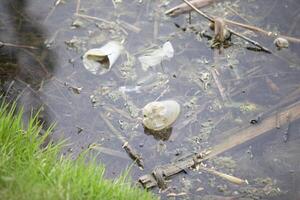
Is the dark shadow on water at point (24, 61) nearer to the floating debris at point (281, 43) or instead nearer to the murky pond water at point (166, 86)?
the murky pond water at point (166, 86)

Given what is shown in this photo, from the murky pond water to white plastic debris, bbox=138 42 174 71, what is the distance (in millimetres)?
37

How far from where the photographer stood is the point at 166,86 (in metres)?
4.19

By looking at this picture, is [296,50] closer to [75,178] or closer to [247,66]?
[247,66]

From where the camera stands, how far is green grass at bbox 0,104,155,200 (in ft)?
9.34

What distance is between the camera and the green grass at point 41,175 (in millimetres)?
2848

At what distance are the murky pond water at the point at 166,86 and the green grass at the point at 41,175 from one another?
0.53 metres

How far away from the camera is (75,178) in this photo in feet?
10.0

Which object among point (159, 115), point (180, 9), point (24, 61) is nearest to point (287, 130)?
point (159, 115)

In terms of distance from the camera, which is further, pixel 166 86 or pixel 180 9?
pixel 180 9

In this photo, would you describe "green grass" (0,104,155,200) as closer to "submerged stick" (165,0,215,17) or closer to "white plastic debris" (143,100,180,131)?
"white plastic debris" (143,100,180,131)

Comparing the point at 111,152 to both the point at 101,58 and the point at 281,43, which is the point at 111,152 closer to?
the point at 101,58

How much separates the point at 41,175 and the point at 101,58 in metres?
1.47

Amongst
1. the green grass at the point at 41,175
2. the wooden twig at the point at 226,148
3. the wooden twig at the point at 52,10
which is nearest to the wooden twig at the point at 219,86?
the wooden twig at the point at 226,148

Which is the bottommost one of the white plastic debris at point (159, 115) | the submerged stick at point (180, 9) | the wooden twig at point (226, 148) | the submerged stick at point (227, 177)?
the submerged stick at point (227, 177)
